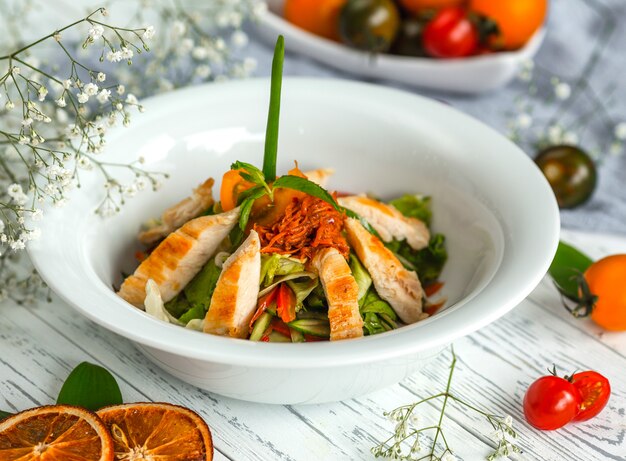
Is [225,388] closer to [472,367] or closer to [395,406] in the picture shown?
[395,406]

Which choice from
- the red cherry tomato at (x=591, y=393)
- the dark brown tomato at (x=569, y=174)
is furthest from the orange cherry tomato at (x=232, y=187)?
the dark brown tomato at (x=569, y=174)

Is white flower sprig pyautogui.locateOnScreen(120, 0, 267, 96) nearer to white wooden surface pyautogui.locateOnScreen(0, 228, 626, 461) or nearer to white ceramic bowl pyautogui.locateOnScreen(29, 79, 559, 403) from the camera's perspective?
white ceramic bowl pyautogui.locateOnScreen(29, 79, 559, 403)

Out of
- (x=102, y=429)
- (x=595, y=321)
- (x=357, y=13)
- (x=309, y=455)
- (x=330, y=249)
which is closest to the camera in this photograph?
(x=102, y=429)

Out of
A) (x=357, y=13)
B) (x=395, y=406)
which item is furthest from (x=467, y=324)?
(x=357, y=13)

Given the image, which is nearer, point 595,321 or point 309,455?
point 309,455

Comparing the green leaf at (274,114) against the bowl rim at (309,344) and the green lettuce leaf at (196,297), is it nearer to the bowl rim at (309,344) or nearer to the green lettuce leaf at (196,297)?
the green lettuce leaf at (196,297)

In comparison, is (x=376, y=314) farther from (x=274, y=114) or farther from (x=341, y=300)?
(x=274, y=114)

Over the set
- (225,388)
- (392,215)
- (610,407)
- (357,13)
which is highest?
(357,13)
